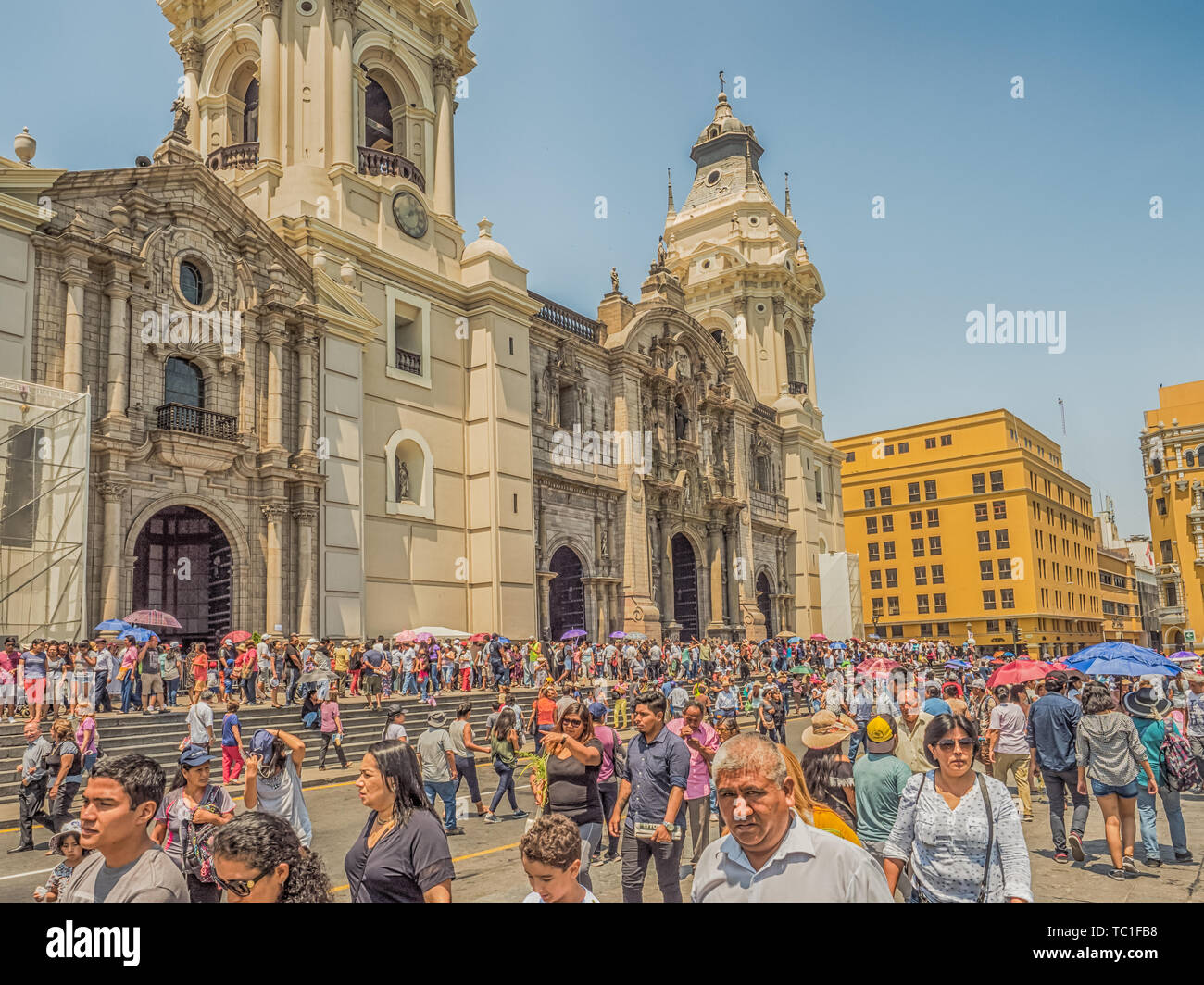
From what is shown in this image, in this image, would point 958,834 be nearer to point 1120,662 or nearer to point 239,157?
point 1120,662

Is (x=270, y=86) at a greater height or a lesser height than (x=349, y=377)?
greater

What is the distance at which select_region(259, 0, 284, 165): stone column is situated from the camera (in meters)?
29.6

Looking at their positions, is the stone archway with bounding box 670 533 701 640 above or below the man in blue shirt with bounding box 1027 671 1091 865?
above

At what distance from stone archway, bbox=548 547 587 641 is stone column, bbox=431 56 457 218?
1289 cm

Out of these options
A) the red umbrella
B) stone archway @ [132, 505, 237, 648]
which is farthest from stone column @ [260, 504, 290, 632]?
the red umbrella

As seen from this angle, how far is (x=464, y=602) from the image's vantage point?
1180 inches

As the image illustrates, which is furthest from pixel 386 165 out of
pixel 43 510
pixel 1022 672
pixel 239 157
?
pixel 1022 672

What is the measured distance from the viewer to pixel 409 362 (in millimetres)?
29797

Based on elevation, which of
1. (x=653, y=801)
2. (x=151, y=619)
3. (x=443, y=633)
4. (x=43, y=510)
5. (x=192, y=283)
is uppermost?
(x=192, y=283)

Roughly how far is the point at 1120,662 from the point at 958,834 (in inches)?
544

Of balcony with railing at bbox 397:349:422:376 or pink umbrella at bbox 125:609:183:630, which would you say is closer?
pink umbrella at bbox 125:609:183:630

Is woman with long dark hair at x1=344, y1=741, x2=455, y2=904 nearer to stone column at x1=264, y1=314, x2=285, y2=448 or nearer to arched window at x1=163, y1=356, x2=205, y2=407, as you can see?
arched window at x1=163, y1=356, x2=205, y2=407

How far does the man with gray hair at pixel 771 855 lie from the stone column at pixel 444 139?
31.4 m
